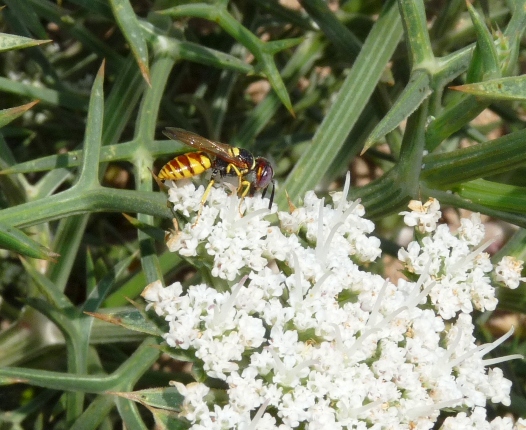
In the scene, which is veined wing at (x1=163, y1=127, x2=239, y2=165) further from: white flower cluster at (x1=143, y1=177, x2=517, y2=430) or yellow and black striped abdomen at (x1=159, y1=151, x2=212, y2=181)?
white flower cluster at (x1=143, y1=177, x2=517, y2=430)

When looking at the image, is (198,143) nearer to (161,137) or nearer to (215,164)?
(215,164)

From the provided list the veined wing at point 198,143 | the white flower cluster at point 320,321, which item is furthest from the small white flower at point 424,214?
the veined wing at point 198,143

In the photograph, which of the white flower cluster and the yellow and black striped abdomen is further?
the yellow and black striped abdomen

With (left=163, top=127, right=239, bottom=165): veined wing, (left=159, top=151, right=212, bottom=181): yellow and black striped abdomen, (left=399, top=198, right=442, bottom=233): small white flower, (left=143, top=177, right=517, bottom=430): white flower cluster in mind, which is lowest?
(left=143, top=177, right=517, bottom=430): white flower cluster

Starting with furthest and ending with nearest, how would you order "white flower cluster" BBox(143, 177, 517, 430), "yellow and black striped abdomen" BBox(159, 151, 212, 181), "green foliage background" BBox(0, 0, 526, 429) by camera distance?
1. "yellow and black striped abdomen" BBox(159, 151, 212, 181)
2. "green foliage background" BBox(0, 0, 526, 429)
3. "white flower cluster" BBox(143, 177, 517, 430)

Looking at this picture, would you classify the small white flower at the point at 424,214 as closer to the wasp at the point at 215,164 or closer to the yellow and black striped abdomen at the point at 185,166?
the wasp at the point at 215,164

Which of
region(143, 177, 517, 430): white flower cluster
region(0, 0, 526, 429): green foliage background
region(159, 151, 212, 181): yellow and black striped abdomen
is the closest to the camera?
region(143, 177, 517, 430): white flower cluster

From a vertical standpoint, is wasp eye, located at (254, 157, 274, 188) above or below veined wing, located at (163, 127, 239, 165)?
below

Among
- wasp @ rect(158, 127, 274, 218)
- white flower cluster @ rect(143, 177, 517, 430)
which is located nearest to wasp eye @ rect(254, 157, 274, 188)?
wasp @ rect(158, 127, 274, 218)
